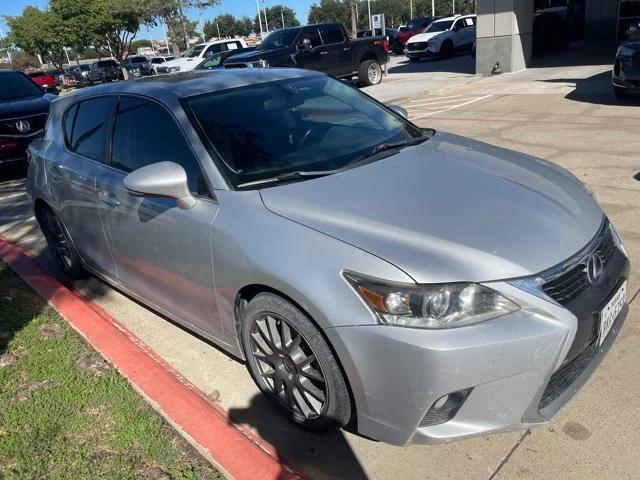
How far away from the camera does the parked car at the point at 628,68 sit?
30.3ft

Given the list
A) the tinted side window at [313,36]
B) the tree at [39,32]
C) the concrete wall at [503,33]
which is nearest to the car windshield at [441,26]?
the concrete wall at [503,33]

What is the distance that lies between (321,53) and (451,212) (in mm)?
14257

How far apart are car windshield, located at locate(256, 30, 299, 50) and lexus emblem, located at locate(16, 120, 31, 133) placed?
796 centimetres

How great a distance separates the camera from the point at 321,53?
15.6 meters

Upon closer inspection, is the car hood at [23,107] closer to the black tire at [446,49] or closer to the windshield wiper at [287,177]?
the windshield wiper at [287,177]

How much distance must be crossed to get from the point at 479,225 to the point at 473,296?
0.36 m

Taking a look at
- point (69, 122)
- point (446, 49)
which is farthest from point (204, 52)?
point (69, 122)

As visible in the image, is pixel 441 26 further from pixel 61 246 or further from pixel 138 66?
pixel 61 246

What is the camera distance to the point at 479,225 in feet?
7.48

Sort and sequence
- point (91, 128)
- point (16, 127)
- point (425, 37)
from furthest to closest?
point (425, 37) < point (16, 127) < point (91, 128)

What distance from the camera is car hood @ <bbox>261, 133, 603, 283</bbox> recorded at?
2.12 m

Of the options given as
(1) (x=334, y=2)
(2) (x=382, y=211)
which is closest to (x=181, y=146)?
(2) (x=382, y=211)

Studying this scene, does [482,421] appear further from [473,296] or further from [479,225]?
[479,225]

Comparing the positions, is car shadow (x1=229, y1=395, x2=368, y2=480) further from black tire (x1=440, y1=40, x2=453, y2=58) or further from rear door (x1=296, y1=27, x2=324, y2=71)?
black tire (x1=440, y1=40, x2=453, y2=58)
